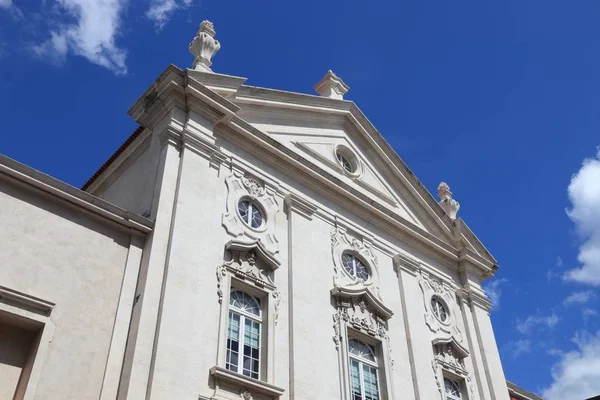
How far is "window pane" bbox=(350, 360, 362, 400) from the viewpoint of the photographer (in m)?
15.7

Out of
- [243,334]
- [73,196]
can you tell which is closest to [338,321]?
[243,334]

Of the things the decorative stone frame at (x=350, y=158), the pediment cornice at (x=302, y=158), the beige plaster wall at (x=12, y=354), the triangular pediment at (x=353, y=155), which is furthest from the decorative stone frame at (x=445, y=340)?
the beige plaster wall at (x=12, y=354)

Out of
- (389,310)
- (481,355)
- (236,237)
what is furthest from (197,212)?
(481,355)

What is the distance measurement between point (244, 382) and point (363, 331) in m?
4.66

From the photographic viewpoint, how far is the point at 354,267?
18.3 metres

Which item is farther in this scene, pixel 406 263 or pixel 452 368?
pixel 406 263

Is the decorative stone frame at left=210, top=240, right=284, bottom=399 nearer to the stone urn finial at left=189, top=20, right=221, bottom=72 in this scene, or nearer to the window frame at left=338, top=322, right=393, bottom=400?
the window frame at left=338, top=322, right=393, bottom=400

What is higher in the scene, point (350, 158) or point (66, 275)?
point (350, 158)

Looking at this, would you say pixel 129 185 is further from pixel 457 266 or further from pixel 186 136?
pixel 457 266

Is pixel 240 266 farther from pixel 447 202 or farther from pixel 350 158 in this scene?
pixel 447 202

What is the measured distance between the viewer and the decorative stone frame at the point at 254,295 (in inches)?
511

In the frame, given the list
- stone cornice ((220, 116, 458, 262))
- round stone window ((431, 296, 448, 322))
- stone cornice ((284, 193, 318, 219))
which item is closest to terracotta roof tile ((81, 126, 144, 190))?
stone cornice ((220, 116, 458, 262))

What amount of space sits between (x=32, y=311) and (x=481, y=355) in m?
14.1

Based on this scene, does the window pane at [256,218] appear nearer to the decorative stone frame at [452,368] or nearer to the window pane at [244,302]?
the window pane at [244,302]
